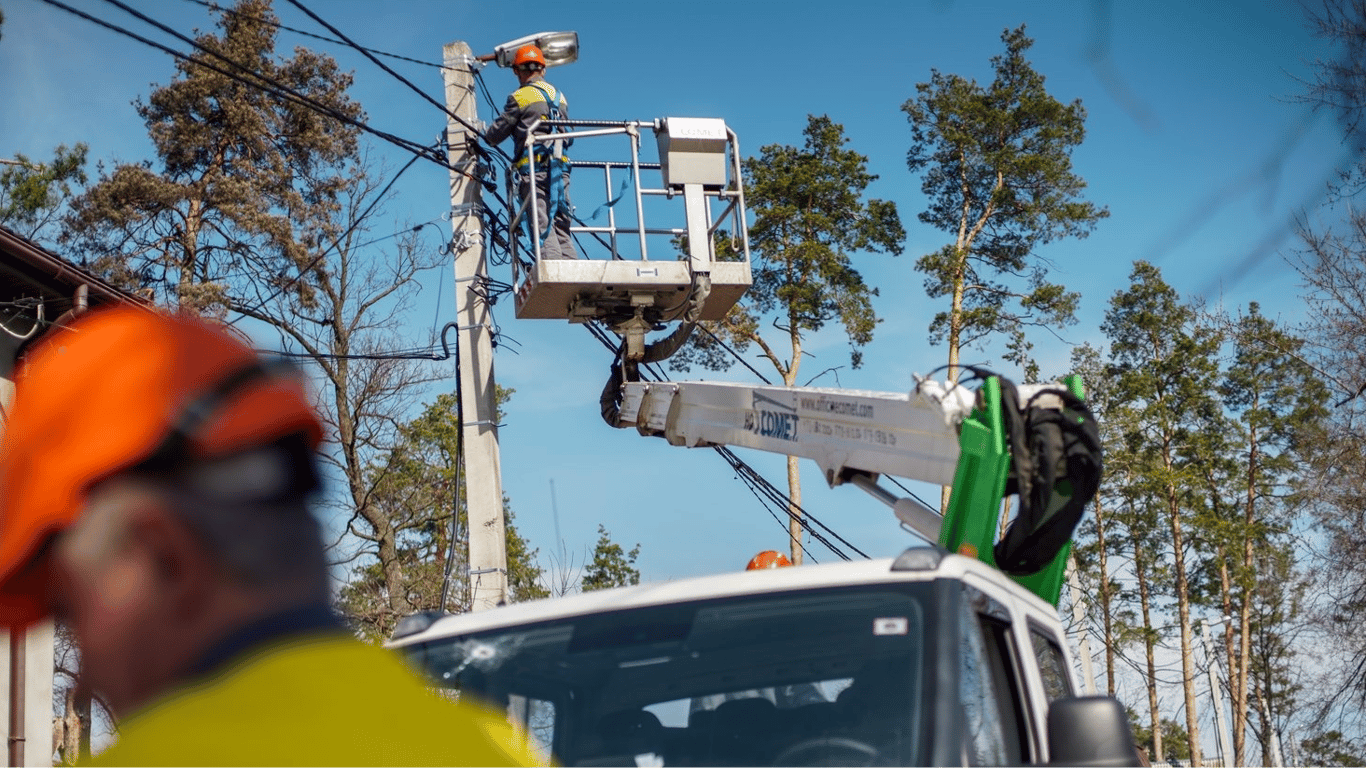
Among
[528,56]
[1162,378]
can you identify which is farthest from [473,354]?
[1162,378]

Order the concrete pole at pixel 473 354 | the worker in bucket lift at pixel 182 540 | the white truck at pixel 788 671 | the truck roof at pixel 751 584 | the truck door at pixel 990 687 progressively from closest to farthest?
the worker in bucket lift at pixel 182 540 → the white truck at pixel 788 671 → the truck door at pixel 990 687 → the truck roof at pixel 751 584 → the concrete pole at pixel 473 354

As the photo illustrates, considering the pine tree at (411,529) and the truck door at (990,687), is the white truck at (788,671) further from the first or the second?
the pine tree at (411,529)

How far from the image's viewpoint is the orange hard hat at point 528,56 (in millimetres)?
11492

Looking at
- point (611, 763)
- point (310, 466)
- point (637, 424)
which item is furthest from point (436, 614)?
point (637, 424)

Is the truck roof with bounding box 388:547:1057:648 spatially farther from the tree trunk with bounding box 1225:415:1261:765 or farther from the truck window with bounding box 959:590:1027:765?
the tree trunk with bounding box 1225:415:1261:765

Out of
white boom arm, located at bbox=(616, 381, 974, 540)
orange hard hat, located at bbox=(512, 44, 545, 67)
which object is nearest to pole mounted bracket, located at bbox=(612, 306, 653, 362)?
white boom arm, located at bbox=(616, 381, 974, 540)

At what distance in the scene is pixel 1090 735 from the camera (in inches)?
117

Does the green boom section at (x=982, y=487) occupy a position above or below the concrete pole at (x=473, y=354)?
below

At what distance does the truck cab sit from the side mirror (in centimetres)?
1

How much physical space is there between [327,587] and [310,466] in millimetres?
120

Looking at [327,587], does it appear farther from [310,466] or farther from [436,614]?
[436,614]

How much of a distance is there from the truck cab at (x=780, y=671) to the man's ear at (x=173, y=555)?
2.29m

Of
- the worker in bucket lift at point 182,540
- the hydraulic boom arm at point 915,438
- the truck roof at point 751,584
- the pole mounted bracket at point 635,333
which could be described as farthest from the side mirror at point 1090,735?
the pole mounted bracket at point 635,333

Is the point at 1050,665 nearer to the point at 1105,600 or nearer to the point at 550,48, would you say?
the point at 550,48
